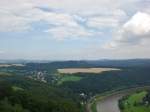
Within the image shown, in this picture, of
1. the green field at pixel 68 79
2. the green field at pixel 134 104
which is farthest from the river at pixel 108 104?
the green field at pixel 68 79

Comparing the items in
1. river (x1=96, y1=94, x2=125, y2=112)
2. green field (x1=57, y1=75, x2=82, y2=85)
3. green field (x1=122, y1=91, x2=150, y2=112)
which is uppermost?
green field (x1=57, y1=75, x2=82, y2=85)

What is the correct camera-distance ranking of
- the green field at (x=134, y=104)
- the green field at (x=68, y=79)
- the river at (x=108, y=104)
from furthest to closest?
the green field at (x=68, y=79) → the river at (x=108, y=104) → the green field at (x=134, y=104)

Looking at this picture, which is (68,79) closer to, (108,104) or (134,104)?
(108,104)

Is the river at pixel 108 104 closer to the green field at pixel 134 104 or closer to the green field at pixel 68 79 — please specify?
the green field at pixel 134 104

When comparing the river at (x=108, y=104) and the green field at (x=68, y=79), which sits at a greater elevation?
the green field at (x=68, y=79)

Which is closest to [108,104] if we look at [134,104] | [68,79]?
[134,104]

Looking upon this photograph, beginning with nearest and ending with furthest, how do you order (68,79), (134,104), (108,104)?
(134,104) < (108,104) < (68,79)

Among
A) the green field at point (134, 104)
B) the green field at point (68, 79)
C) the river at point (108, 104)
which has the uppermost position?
the green field at point (68, 79)

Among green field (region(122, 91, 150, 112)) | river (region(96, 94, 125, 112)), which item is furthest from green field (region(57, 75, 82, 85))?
green field (region(122, 91, 150, 112))

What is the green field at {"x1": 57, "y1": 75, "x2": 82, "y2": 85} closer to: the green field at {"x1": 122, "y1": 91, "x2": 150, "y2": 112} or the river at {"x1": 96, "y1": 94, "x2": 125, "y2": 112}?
the river at {"x1": 96, "y1": 94, "x2": 125, "y2": 112}
